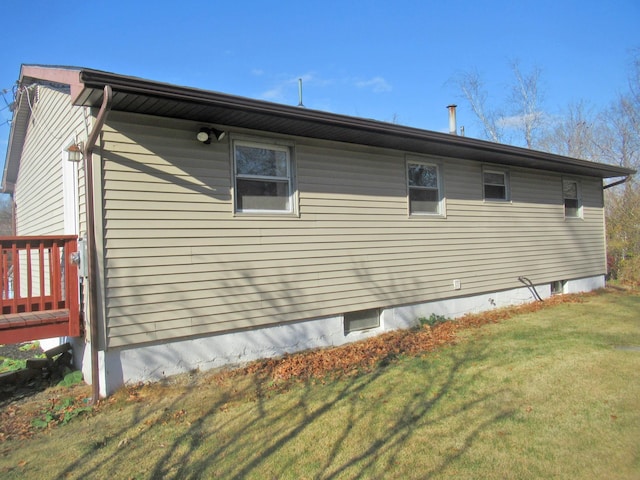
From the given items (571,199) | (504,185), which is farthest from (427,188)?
(571,199)

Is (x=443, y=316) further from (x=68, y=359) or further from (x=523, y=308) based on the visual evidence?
(x=68, y=359)

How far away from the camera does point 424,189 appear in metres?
8.10

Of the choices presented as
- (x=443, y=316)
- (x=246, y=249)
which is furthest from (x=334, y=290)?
(x=443, y=316)

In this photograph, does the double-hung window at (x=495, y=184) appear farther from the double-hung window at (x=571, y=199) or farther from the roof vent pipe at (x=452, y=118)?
the double-hung window at (x=571, y=199)

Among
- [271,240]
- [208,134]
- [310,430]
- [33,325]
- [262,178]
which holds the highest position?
[208,134]

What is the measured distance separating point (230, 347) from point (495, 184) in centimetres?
673

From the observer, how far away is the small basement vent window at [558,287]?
36.4 ft

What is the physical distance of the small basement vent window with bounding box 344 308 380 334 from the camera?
22.8 ft

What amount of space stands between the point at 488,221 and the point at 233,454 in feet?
24.0

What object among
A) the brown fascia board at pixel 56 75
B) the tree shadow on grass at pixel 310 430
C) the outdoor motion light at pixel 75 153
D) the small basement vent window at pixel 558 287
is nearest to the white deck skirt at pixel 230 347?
the tree shadow on grass at pixel 310 430

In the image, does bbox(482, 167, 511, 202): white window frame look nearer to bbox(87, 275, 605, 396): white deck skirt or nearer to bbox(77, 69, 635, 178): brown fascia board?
bbox(77, 69, 635, 178): brown fascia board

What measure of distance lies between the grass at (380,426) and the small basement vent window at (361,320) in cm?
127

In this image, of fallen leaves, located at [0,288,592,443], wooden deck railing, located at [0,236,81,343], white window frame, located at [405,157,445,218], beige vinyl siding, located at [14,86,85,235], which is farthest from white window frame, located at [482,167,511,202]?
wooden deck railing, located at [0,236,81,343]

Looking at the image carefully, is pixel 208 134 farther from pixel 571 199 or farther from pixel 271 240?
pixel 571 199
